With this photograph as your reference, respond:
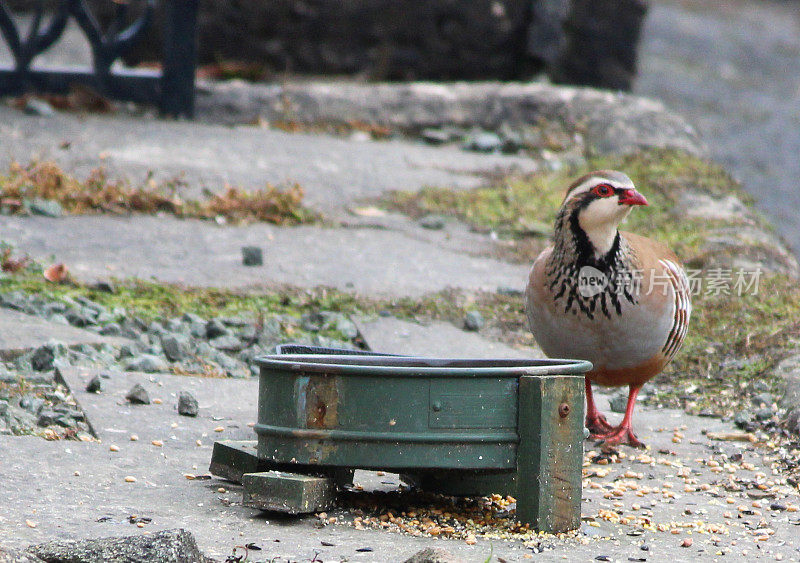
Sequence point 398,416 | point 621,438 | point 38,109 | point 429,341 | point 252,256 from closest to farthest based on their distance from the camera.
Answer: point 398,416 < point 621,438 < point 429,341 < point 252,256 < point 38,109

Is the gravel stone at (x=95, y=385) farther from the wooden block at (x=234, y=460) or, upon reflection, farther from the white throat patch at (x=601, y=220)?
the white throat patch at (x=601, y=220)

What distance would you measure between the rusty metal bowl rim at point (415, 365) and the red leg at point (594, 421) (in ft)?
3.54

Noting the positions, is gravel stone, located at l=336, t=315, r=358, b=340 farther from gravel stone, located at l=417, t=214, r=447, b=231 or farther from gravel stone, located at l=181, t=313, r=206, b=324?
gravel stone, located at l=417, t=214, r=447, b=231

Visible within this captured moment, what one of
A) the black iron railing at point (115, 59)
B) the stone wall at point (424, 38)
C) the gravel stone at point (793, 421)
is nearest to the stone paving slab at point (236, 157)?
the black iron railing at point (115, 59)

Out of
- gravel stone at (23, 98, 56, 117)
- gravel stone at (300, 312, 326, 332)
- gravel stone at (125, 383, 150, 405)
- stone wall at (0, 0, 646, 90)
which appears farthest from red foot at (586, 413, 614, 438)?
stone wall at (0, 0, 646, 90)

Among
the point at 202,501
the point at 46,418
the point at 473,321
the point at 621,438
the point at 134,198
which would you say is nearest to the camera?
the point at 202,501

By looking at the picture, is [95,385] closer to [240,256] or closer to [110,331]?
[110,331]

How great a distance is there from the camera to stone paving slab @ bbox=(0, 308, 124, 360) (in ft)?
14.5

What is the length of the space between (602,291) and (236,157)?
4.37 metres

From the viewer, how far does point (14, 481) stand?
3229 mm

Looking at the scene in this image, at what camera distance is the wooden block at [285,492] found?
3049mm

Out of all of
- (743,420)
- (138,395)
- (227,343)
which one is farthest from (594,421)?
(138,395)

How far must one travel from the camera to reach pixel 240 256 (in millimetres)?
6207

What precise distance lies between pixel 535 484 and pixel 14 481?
57.9 inches
